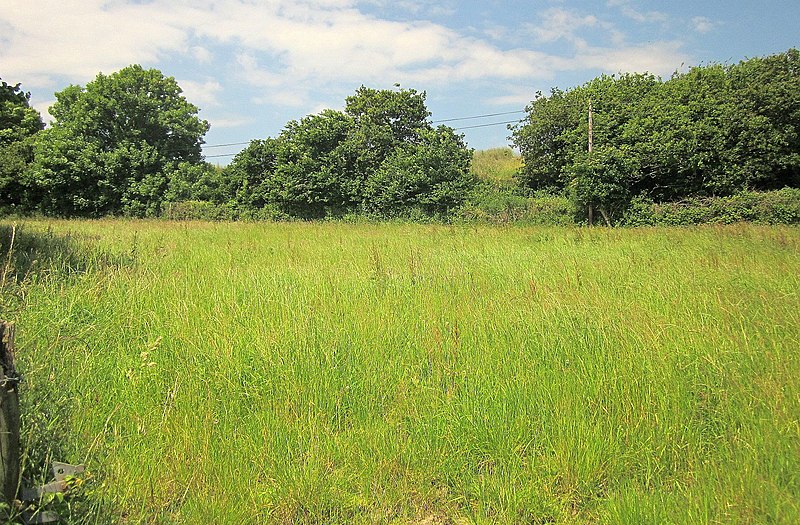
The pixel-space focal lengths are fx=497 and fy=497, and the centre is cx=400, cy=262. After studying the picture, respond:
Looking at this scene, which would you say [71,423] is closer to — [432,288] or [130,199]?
[432,288]

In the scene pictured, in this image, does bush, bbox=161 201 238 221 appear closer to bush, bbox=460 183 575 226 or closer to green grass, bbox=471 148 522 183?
bush, bbox=460 183 575 226

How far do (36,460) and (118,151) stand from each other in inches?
1166

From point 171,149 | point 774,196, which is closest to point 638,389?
point 774,196

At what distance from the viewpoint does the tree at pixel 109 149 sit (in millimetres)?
27047

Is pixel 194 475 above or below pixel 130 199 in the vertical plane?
below

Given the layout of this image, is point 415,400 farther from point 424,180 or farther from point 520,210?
point 424,180

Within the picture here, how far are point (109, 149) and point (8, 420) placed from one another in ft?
103

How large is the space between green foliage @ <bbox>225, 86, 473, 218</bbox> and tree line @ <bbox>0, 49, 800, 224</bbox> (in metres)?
0.07

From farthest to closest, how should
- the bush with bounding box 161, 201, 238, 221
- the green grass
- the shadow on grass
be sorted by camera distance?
the green grass, the bush with bounding box 161, 201, 238, 221, the shadow on grass

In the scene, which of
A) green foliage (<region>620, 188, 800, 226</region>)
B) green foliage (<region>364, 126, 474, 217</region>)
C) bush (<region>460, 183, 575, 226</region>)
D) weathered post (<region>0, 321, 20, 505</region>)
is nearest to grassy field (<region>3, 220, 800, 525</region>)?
weathered post (<region>0, 321, 20, 505</region>)

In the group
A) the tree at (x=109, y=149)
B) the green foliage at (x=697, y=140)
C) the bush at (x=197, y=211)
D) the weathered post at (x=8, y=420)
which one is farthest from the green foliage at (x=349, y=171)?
the weathered post at (x=8, y=420)

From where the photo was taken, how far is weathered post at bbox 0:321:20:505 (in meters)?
1.93

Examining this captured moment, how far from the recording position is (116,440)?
2762 millimetres

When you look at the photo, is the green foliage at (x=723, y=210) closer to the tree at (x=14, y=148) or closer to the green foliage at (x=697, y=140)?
the green foliage at (x=697, y=140)
